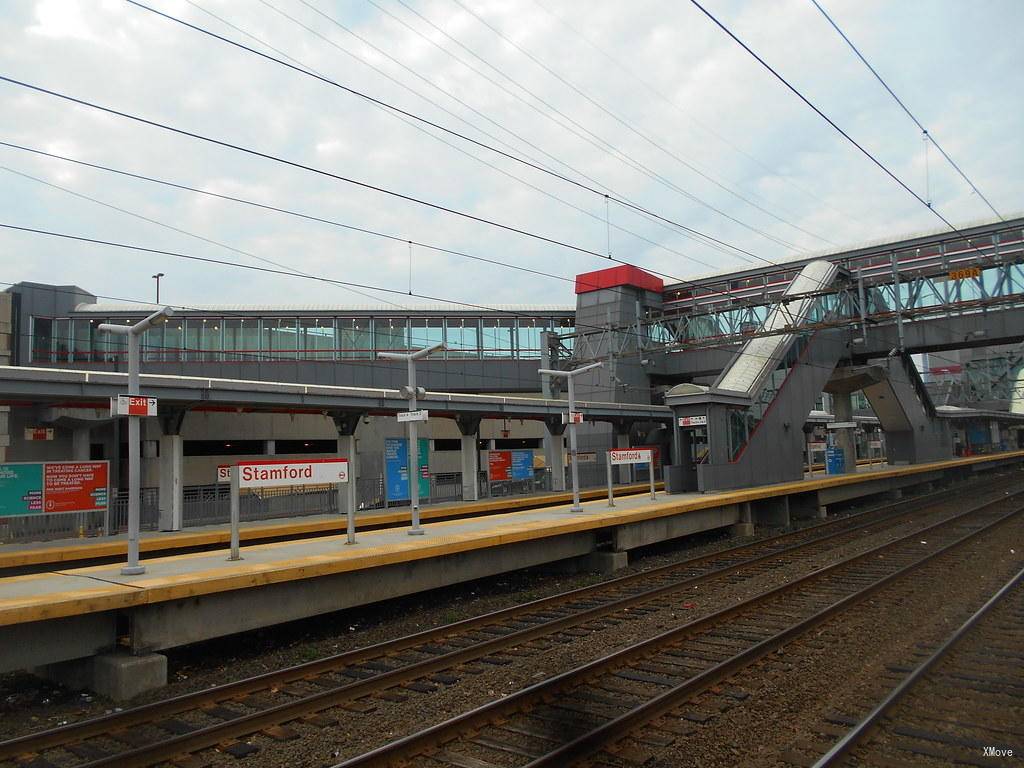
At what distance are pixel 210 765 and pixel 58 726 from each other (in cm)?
200

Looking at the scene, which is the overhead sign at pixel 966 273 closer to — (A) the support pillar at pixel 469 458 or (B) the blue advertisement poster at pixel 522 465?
(B) the blue advertisement poster at pixel 522 465

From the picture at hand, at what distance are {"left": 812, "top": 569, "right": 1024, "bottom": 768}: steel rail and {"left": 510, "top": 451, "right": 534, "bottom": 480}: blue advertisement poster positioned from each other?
17.7 m

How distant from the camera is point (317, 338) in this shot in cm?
4088

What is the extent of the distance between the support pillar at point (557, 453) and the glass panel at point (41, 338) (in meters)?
26.9

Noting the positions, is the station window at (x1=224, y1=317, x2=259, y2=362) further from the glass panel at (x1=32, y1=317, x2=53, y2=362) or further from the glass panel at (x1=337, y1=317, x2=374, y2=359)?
the glass panel at (x1=32, y1=317, x2=53, y2=362)

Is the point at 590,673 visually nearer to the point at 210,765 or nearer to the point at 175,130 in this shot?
the point at 210,765

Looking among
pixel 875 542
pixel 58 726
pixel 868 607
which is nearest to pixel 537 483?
pixel 875 542

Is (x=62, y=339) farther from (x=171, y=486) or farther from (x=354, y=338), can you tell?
(x=171, y=486)

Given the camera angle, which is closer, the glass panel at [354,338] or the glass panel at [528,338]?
the glass panel at [354,338]

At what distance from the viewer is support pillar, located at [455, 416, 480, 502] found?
2495 centimetres

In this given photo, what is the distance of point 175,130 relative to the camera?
10.7 meters

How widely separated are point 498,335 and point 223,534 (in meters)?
28.8

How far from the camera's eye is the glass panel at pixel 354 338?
134 ft

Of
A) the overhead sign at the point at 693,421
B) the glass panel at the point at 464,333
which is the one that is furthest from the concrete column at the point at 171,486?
the glass panel at the point at 464,333
